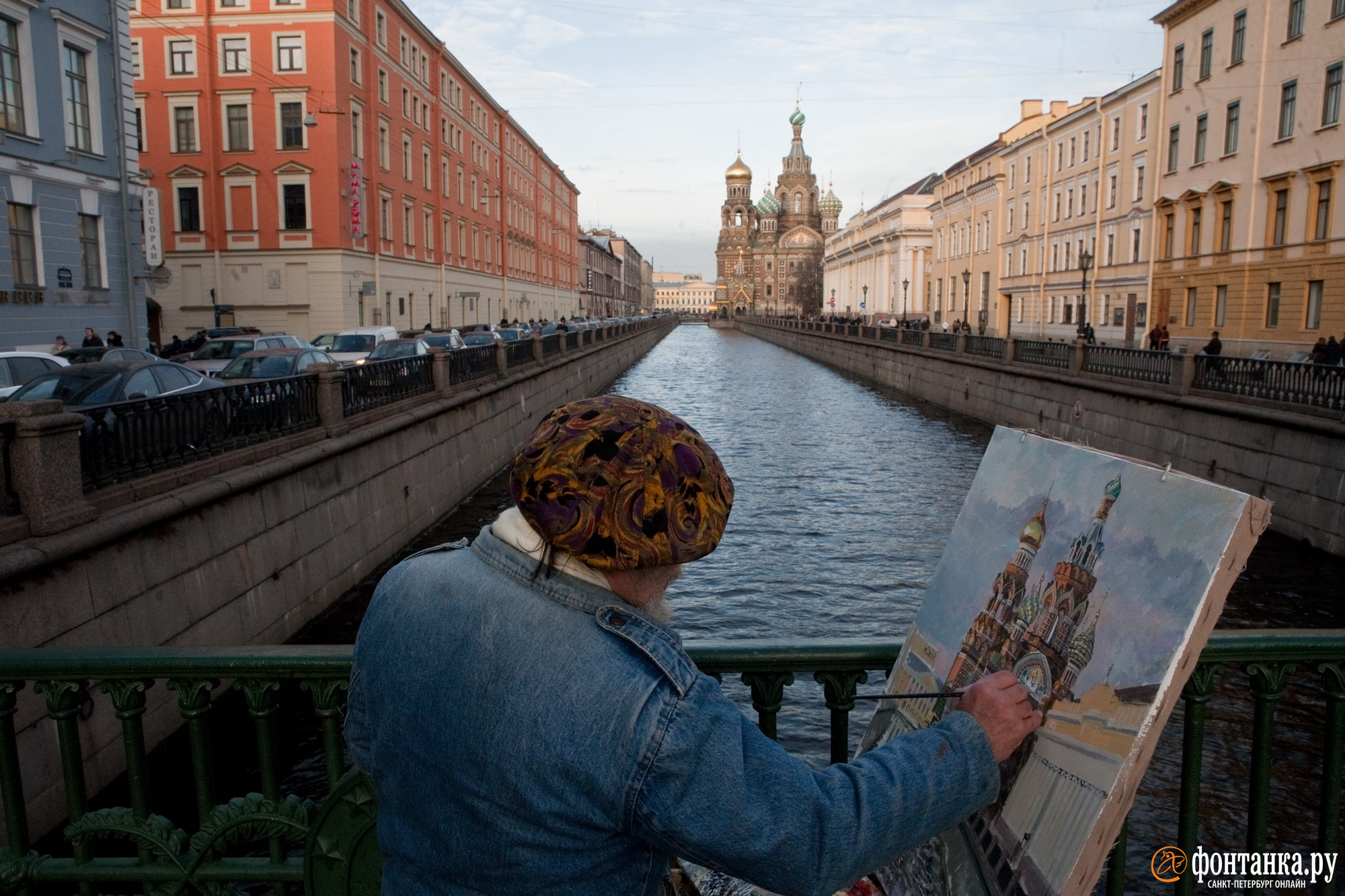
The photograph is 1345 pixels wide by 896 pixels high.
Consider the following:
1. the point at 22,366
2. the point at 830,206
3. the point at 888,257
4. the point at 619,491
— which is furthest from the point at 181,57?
the point at 830,206

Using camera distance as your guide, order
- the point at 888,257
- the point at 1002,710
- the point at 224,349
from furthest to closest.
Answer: the point at 888,257, the point at 224,349, the point at 1002,710

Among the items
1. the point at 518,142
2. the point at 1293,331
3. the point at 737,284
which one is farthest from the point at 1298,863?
the point at 737,284

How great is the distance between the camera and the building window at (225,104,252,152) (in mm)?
33844

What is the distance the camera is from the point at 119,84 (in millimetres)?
21297

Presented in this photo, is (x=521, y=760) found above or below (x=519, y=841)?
above

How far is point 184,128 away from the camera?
3391 centimetres

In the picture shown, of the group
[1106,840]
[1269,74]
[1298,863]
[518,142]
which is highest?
[518,142]

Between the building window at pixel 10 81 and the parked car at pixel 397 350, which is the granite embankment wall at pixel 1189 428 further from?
the building window at pixel 10 81

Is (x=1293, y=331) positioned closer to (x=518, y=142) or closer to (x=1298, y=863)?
(x=1298, y=863)

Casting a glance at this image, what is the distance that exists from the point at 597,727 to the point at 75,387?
39.4 ft

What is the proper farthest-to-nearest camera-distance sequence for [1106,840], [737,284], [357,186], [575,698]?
[737,284] → [357,186] → [1106,840] → [575,698]

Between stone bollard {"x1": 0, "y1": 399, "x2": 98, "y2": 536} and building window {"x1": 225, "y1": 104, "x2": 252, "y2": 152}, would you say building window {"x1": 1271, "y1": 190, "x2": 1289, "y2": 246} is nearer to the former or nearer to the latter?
stone bollard {"x1": 0, "y1": 399, "x2": 98, "y2": 536}

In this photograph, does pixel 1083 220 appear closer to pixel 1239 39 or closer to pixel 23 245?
pixel 1239 39

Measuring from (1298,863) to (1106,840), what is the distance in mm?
1402
